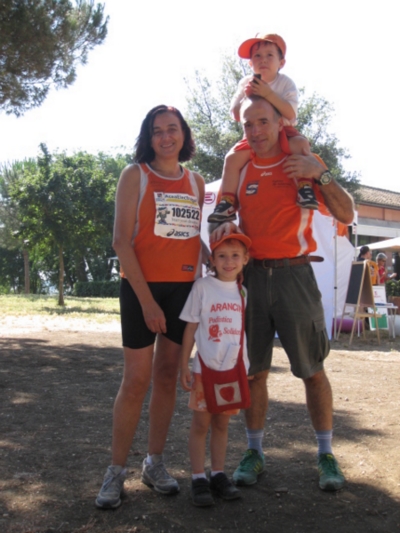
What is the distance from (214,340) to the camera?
9.98ft

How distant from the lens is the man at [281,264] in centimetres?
323

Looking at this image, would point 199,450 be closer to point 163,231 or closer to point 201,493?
point 201,493

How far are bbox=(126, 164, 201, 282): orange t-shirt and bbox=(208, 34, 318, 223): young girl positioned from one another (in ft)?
0.66

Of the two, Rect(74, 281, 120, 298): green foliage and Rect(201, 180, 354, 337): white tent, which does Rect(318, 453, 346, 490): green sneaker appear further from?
Rect(74, 281, 120, 298): green foliage

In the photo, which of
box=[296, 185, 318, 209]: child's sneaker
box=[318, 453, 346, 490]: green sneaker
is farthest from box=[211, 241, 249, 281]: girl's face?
box=[318, 453, 346, 490]: green sneaker

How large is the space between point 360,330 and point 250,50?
8981 millimetres

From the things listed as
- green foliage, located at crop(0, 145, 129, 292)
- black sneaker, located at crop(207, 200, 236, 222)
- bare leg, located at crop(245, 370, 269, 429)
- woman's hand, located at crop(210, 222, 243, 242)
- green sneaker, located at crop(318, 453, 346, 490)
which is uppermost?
green foliage, located at crop(0, 145, 129, 292)

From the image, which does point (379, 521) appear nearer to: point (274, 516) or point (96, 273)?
point (274, 516)

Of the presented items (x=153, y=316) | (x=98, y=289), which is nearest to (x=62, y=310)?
(x=153, y=316)

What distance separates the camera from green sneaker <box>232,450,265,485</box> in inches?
129

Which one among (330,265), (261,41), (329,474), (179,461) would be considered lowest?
(179,461)

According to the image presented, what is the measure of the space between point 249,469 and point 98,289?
34.2m

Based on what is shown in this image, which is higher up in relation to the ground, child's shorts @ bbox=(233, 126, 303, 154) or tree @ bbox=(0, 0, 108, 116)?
tree @ bbox=(0, 0, 108, 116)

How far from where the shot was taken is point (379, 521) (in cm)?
282
